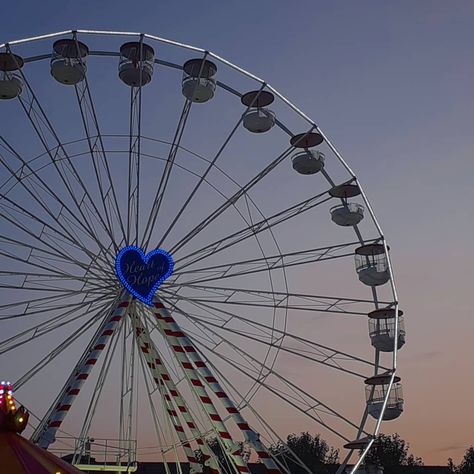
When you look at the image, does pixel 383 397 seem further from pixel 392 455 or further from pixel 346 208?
pixel 392 455

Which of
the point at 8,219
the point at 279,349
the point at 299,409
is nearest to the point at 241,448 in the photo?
the point at 299,409

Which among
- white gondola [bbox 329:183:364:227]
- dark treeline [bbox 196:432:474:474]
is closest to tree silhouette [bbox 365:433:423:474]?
dark treeline [bbox 196:432:474:474]

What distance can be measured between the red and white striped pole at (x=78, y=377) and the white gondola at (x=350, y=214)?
6.81m

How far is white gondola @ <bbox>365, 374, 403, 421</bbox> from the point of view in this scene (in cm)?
1877

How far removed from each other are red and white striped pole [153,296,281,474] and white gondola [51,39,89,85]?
5.69 metres

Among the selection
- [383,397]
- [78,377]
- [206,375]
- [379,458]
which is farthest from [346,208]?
[379,458]

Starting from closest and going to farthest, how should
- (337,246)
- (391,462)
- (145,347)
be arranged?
(145,347), (337,246), (391,462)

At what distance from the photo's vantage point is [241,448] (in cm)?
1691

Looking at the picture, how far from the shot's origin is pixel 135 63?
62.7 ft

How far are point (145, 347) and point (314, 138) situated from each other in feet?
23.2

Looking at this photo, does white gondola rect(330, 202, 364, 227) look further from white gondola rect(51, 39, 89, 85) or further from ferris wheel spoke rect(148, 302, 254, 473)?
A: white gondola rect(51, 39, 89, 85)

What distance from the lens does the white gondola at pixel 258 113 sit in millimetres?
20250

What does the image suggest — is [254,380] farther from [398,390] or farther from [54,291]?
[54,291]

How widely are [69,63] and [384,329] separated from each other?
1013 centimetres
